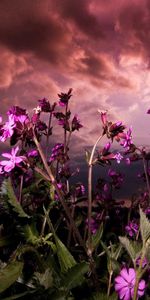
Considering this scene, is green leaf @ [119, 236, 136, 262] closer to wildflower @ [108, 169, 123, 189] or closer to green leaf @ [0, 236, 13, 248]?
green leaf @ [0, 236, 13, 248]

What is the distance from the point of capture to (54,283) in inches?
46.6

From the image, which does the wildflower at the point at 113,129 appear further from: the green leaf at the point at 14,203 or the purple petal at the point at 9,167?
the green leaf at the point at 14,203

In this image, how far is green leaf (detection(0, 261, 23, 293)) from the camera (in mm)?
806

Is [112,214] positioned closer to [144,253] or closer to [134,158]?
[134,158]

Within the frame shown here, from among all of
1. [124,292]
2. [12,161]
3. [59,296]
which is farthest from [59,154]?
[59,296]

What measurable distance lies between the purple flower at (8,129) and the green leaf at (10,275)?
1.02m

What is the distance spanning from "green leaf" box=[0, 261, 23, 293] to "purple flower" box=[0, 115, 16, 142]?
3.34ft

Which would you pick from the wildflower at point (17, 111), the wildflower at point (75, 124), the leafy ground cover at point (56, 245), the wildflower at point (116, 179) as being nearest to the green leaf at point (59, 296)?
the leafy ground cover at point (56, 245)

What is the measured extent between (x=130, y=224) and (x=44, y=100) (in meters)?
1.44

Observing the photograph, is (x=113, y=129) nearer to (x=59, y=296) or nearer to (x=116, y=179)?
(x=59, y=296)

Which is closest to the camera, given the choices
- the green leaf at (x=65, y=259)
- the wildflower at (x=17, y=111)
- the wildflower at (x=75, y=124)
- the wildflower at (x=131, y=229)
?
the green leaf at (x=65, y=259)

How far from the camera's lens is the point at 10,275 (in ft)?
2.69

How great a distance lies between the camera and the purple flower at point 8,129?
5.89ft

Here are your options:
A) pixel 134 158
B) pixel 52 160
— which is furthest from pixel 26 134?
pixel 134 158
